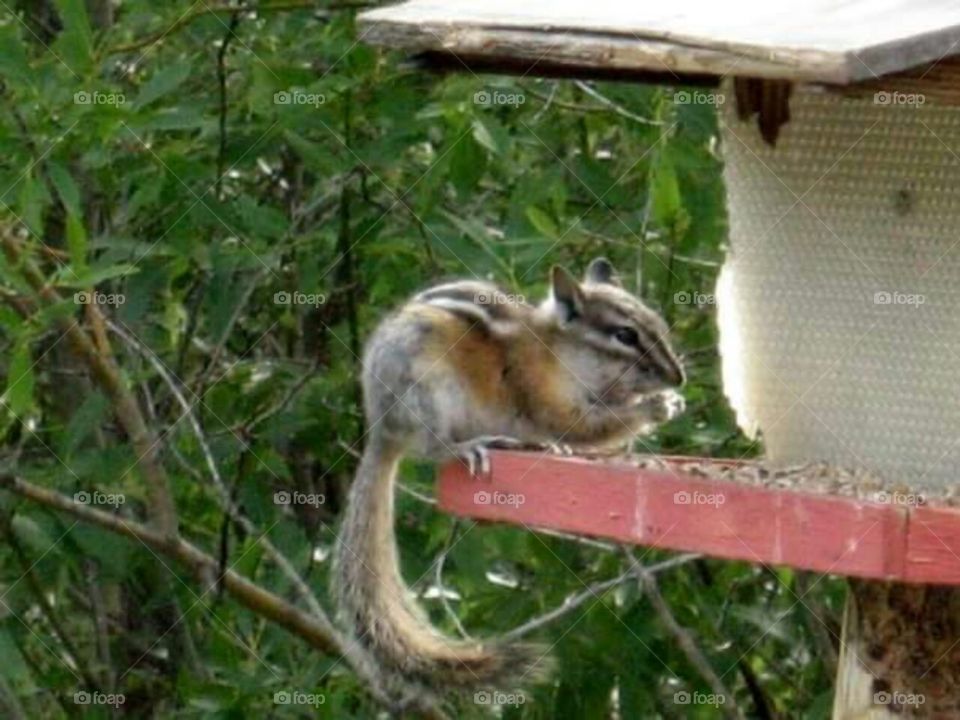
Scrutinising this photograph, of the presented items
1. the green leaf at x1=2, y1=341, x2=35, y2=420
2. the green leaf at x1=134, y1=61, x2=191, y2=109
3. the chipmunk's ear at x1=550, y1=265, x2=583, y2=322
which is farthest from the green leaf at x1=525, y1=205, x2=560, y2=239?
the green leaf at x1=2, y1=341, x2=35, y2=420

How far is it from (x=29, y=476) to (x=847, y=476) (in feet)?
8.35

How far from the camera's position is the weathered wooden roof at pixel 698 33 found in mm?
2826

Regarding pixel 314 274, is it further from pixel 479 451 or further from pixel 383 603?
pixel 479 451

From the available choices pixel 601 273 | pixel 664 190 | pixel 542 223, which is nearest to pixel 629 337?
pixel 601 273

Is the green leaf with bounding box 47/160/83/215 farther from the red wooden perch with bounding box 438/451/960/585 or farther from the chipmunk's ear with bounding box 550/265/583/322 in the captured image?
the red wooden perch with bounding box 438/451/960/585

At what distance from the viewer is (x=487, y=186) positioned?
5.50m

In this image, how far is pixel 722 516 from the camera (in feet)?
9.96

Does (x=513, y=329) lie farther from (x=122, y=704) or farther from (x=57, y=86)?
(x=122, y=704)

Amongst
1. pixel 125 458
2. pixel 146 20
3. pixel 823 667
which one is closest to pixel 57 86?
pixel 146 20

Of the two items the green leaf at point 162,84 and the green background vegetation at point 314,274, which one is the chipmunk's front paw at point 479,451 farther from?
the green leaf at point 162,84

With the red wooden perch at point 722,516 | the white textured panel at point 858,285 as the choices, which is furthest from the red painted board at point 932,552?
the white textured panel at point 858,285

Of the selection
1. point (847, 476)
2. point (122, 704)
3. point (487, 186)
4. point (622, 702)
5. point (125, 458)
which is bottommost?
point (122, 704)

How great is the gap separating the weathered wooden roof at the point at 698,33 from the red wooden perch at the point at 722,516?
0.58 metres

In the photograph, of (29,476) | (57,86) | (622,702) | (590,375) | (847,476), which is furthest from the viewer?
(29,476)
